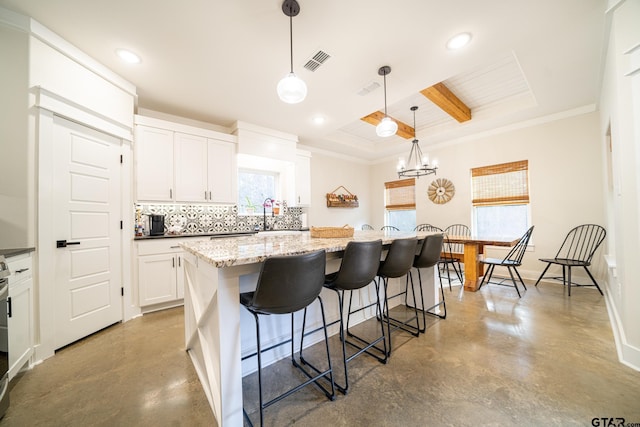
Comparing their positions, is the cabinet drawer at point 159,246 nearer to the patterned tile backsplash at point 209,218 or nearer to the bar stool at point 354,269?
the patterned tile backsplash at point 209,218

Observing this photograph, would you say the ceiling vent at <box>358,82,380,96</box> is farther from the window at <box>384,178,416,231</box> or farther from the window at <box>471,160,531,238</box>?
the window at <box>384,178,416,231</box>

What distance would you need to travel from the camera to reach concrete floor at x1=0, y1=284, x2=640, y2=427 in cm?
132

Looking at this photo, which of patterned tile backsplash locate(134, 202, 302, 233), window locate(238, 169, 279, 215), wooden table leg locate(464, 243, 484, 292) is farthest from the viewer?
window locate(238, 169, 279, 215)

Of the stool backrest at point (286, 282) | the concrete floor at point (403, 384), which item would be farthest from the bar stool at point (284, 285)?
the concrete floor at point (403, 384)

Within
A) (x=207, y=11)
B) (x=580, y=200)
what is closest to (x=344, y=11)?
(x=207, y=11)

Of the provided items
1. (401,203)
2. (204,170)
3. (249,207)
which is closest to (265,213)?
(249,207)

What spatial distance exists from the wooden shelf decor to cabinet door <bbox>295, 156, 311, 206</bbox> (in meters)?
0.85

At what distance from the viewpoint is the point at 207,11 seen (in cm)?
181

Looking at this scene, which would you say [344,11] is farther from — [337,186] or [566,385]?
[337,186]

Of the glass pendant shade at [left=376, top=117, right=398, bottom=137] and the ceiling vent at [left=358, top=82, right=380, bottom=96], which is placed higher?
the ceiling vent at [left=358, top=82, right=380, bottom=96]

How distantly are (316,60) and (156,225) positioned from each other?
275 cm

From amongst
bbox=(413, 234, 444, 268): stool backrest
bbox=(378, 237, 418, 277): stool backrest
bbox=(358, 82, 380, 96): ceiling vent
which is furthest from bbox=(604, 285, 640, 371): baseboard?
bbox=(358, 82, 380, 96): ceiling vent

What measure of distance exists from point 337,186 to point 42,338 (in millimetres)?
4881

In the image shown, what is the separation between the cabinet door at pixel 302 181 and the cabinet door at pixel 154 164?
208cm
